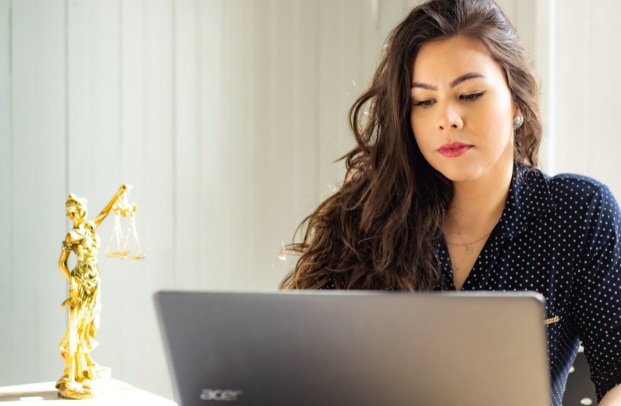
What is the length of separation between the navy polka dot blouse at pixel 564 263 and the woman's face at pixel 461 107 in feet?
0.50

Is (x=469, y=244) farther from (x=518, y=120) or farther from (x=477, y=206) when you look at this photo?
(x=518, y=120)

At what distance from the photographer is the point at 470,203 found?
→ 184 centimetres

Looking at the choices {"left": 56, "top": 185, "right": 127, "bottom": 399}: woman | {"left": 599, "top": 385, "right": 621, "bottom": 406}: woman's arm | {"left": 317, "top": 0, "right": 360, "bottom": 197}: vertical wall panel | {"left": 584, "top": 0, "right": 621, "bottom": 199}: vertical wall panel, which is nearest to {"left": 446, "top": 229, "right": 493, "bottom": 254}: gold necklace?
{"left": 599, "top": 385, "right": 621, "bottom": 406}: woman's arm

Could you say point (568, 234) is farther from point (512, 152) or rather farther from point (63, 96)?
point (63, 96)

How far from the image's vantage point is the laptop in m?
0.92

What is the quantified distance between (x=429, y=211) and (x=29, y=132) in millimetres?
1338

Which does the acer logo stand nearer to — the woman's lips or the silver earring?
the woman's lips

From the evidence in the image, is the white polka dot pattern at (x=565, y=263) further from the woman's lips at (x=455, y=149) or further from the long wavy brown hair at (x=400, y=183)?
the woman's lips at (x=455, y=149)

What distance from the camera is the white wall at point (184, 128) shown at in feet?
7.77

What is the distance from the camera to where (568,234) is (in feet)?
5.72

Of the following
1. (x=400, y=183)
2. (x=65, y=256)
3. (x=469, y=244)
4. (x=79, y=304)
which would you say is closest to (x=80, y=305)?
(x=79, y=304)

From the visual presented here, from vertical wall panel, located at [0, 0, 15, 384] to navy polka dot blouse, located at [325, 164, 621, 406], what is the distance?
1373 mm

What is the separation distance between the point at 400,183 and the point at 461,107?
0.83 ft

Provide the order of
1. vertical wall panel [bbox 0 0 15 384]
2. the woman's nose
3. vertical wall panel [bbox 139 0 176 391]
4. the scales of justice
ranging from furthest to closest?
vertical wall panel [bbox 139 0 176 391]
vertical wall panel [bbox 0 0 15 384]
the scales of justice
the woman's nose
